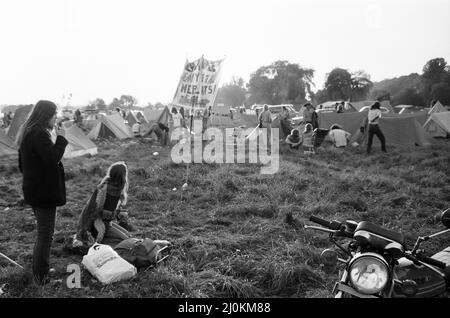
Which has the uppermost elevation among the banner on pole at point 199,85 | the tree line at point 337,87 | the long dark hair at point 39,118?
the tree line at point 337,87

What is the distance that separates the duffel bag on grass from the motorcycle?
2451 millimetres

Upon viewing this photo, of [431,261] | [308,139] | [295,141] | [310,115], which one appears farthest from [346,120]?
[431,261]

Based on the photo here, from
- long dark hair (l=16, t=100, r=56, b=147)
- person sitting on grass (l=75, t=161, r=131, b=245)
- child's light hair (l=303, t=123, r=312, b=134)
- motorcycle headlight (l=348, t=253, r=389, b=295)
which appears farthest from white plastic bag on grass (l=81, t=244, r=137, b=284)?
child's light hair (l=303, t=123, r=312, b=134)

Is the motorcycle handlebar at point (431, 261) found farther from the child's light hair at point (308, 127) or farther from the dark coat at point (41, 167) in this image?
the child's light hair at point (308, 127)

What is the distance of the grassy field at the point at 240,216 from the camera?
12.5 feet

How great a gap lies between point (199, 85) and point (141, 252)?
5764 mm

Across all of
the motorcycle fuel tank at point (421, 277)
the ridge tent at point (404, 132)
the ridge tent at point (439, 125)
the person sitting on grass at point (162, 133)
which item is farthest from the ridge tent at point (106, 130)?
the motorcycle fuel tank at point (421, 277)

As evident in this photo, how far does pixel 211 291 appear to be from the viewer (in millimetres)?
3680

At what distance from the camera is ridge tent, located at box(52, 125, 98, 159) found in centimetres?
1298

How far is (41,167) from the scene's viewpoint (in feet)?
12.0

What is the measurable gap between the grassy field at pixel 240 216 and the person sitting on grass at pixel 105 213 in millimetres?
Result: 400

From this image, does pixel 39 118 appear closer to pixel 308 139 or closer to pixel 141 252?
pixel 141 252
